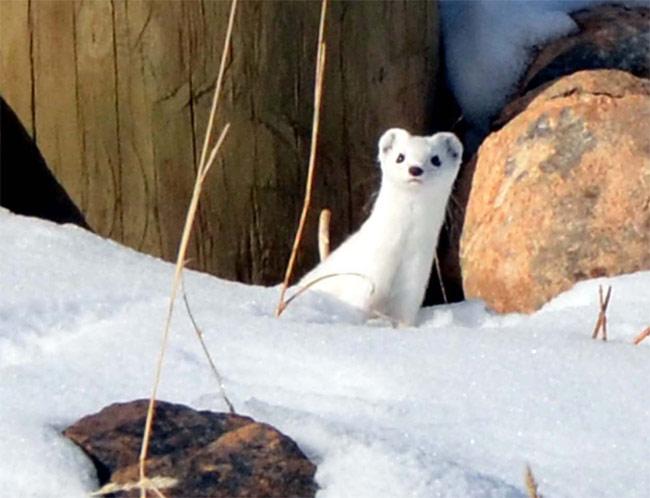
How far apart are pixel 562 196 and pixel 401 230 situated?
0.44 metres

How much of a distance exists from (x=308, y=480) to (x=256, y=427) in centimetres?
12

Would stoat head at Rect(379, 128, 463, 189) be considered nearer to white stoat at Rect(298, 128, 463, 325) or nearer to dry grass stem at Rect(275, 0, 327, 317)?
white stoat at Rect(298, 128, 463, 325)

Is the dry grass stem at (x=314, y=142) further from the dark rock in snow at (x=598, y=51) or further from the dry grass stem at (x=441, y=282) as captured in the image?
the dark rock in snow at (x=598, y=51)

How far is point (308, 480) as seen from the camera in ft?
7.11

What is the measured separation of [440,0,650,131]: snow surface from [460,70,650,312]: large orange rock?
38cm

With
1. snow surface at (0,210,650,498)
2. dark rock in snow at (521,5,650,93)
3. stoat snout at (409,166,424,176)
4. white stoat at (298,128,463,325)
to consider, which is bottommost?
white stoat at (298,128,463,325)

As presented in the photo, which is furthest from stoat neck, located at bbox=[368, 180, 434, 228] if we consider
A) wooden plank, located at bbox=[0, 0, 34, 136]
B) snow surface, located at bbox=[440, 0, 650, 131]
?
wooden plank, located at bbox=[0, 0, 34, 136]

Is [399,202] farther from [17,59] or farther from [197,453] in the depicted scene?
[197,453]

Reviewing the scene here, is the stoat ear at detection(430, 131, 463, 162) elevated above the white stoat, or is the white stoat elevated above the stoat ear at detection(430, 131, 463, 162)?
the stoat ear at detection(430, 131, 463, 162)

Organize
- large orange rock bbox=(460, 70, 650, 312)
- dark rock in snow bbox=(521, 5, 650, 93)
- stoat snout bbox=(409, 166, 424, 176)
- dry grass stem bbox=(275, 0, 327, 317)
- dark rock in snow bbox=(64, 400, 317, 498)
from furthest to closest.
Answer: dark rock in snow bbox=(521, 5, 650, 93) < stoat snout bbox=(409, 166, 424, 176) < large orange rock bbox=(460, 70, 650, 312) < dry grass stem bbox=(275, 0, 327, 317) < dark rock in snow bbox=(64, 400, 317, 498)

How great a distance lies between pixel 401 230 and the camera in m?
4.42

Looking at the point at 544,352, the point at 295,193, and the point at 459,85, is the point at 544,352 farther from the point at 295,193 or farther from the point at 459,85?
the point at 459,85

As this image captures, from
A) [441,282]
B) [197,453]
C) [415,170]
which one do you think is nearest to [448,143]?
[415,170]

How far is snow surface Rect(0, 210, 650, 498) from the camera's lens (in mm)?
2168
